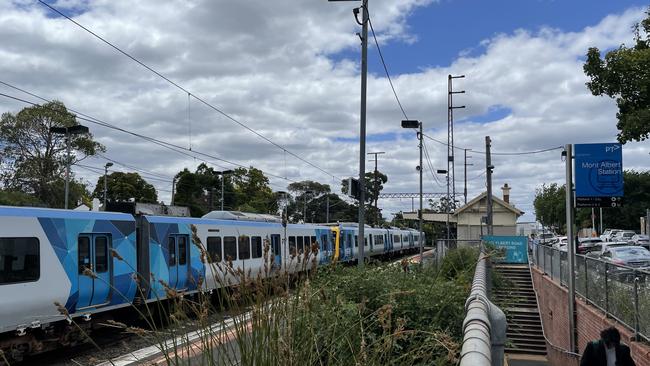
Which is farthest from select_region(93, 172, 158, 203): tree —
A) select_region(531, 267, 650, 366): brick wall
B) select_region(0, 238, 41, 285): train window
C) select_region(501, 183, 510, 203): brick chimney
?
select_region(0, 238, 41, 285): train window

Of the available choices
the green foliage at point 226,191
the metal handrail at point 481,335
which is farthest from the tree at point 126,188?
the metal handrail at point 481,335

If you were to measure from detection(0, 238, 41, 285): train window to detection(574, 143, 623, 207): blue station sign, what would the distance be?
11085 mm

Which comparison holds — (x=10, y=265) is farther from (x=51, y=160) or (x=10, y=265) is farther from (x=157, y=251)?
(x=51, y=160)

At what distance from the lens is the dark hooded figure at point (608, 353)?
7.04 m

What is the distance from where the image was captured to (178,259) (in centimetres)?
1440

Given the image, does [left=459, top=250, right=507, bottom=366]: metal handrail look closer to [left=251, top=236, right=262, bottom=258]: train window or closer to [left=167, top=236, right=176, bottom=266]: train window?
[left=167, top=236, right=176, bottom=266]: train window

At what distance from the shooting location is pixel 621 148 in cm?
1341

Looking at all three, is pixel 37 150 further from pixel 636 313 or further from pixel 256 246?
pixel 636 313

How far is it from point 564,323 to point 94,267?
11611 millimetres

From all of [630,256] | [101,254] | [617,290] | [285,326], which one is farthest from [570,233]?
[630,256]

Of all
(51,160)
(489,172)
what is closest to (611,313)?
(489,172)

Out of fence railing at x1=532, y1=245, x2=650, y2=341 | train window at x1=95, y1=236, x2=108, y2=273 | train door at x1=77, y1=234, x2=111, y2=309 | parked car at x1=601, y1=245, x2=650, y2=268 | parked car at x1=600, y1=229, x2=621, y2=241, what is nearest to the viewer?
A: fence railing at x1=532, y1=245, x2=650, y2=341

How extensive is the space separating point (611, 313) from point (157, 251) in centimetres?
924

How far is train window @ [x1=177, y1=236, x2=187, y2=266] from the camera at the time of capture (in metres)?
14.5
